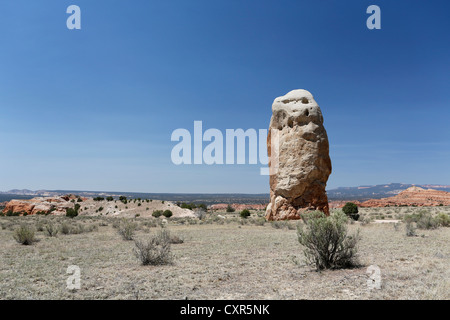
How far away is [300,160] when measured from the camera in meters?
20.5

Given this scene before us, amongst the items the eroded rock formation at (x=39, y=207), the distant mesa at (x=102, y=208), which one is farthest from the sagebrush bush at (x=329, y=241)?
the eroded rock formation at (x=39, y=207)

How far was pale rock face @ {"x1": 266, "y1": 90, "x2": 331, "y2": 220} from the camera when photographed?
2039 centimetres

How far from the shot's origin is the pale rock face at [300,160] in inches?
803

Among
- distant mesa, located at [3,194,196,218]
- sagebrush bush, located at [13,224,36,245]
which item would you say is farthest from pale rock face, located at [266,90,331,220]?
sagebrush bush, located at [13,224,36,245]


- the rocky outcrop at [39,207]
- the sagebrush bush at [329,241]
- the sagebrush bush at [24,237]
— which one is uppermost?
the sagebrush bush at [329,241]

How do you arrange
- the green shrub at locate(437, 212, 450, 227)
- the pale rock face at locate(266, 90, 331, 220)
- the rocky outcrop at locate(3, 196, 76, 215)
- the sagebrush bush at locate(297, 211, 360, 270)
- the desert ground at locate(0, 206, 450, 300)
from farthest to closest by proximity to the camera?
the rocky outcrop at locate(3, 196, 76, 215) → the pale rock face at locate(266, 90, 331, 220) → the green shrub at locate(437, 212, 450, 227) → the sagebrush bush at locate(297, 211, 360, 270) → the desert ground at locate(0, 206, 450, 300)

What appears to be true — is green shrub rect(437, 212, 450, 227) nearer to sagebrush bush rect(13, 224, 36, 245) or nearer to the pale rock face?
the pale rock face

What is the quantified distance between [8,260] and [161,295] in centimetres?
617

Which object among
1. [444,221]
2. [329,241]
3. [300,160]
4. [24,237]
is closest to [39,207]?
[24,237]

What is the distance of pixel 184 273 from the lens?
6.48m

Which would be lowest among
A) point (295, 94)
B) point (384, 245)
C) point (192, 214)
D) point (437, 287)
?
point (192, 214)

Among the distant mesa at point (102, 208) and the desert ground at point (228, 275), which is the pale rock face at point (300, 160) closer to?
the desert ground at point (228, 275)
